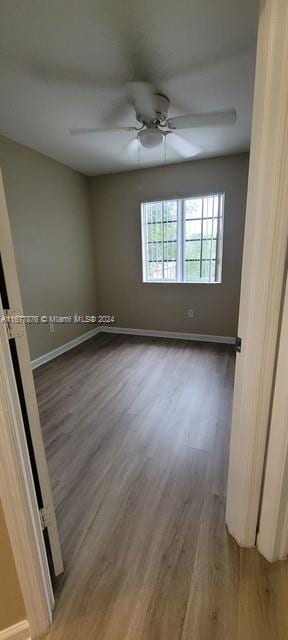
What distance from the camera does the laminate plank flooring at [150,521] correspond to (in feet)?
3.22

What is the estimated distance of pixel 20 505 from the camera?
82 centimetres

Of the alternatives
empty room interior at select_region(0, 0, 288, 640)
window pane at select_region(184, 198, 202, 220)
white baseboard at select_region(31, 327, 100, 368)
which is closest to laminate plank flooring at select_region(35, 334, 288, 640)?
empty room interior at select_region(0, 0, 288, 640)

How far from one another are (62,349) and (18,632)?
3002 millimetres

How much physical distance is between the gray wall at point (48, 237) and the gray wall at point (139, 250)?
0.94 feet

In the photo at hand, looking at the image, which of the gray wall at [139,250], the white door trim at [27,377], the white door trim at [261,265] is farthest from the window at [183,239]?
the white door trim at [27,377]

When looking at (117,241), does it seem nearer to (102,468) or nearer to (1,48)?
(1,48)

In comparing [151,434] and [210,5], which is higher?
[210,5]

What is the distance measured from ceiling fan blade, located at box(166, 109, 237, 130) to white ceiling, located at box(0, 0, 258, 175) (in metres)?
Answer: 0.22

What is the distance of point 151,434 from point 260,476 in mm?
1010

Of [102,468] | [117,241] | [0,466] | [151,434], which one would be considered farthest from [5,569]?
[117,241]

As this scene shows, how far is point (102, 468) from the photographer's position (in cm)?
169

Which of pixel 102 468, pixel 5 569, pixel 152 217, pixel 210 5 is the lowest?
pixel 102 468

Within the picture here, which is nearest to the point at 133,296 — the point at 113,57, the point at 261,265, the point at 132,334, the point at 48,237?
the point at 132,334

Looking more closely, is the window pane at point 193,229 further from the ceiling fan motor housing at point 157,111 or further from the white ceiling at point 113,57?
the ceiling fan motor housing at point 157,111
